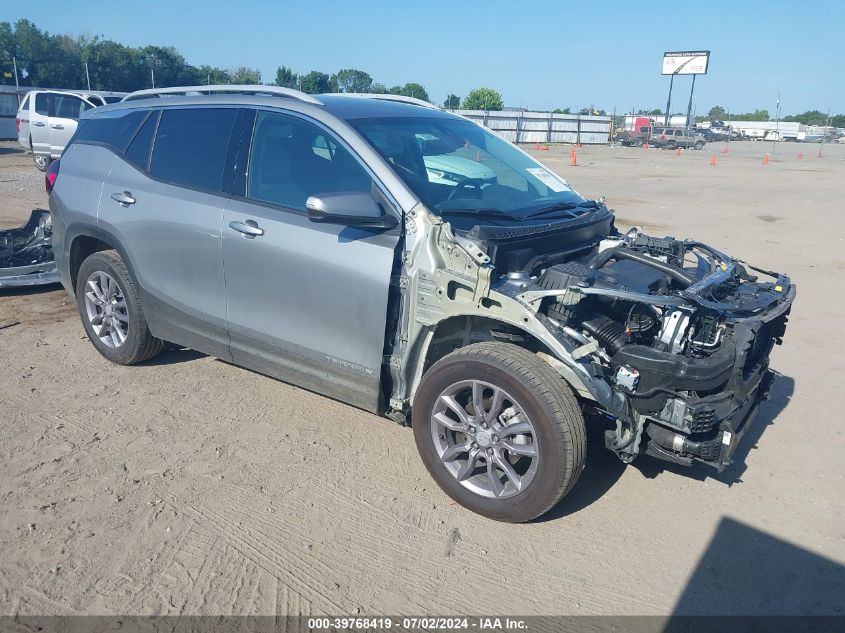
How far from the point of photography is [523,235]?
3.65m

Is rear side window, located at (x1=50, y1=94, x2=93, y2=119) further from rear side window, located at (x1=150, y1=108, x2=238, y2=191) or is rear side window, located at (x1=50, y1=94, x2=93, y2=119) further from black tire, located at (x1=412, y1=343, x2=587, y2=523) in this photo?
black tire, located at (x1=412, y1=343, x2=587, y2=523)

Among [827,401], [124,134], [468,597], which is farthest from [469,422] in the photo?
[124,134]

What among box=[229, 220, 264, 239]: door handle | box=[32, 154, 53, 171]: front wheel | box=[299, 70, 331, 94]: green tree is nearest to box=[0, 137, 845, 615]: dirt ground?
box=[229, 220, 264, 239]: door handle

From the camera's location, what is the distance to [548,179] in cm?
474

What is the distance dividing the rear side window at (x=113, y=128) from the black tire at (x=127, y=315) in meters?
0.83

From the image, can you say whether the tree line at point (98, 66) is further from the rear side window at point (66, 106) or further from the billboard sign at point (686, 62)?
the billboard sign at point (686, 62)

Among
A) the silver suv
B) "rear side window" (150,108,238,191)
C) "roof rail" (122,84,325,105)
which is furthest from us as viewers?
"rear side window" (150,108,238,191)

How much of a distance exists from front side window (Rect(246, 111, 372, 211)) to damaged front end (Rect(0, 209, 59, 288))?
381 cm

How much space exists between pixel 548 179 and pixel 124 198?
297 centimetres

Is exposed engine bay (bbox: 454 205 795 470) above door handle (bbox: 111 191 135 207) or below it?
below

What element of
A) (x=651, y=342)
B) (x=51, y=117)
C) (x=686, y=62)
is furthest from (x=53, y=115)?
(x=686, y=62)

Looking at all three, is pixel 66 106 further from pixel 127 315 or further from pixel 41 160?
pixel 127 315

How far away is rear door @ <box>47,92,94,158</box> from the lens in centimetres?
1755

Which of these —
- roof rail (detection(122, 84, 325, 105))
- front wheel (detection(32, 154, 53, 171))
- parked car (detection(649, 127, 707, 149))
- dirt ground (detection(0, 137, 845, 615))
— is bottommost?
dirt ground (detection(0, 137, 845, 615))
